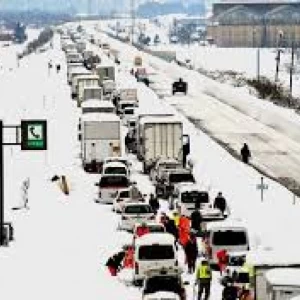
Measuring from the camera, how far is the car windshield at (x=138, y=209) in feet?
105

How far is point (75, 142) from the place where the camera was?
193ft

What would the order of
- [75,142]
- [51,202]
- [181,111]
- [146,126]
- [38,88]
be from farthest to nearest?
1. [38,88]
2. [181,111]
3. [75,142]
4. [146,126]
5. [51,202]

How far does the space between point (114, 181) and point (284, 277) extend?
20.4m

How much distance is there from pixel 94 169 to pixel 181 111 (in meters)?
34.0

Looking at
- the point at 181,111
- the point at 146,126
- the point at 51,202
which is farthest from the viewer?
the point at 181,111

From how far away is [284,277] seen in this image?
61.5 feet

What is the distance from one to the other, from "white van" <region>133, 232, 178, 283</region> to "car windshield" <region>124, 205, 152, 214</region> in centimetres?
663

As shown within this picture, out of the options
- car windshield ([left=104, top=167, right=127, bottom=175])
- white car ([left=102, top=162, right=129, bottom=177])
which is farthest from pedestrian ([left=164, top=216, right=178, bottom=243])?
car windshield ([left=104, top=167, right=127, bottom=175])

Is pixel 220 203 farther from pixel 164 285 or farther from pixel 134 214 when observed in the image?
pixel 164 285

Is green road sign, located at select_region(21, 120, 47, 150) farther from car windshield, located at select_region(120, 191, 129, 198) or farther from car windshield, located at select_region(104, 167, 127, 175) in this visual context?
car windshield, located at select_region(104, 167, 127, 175)

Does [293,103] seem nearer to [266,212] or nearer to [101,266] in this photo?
[266,212]

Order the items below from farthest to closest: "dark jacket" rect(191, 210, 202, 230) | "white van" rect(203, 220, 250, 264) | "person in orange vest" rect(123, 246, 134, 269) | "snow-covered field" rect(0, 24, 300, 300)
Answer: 1. "dark jacket" rect(191, 210, 202, 230)
2. "white van" rect(203, 220, 250, 264)
3. "person in orange vest" rect(123, 246, 134, 269)
4. "snow-covered field" rect(0, 24, 300, 300)

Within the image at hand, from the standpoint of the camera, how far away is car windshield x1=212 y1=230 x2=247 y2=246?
26.7 meters

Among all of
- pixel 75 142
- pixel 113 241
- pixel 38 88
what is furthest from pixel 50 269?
pixel 38 88
